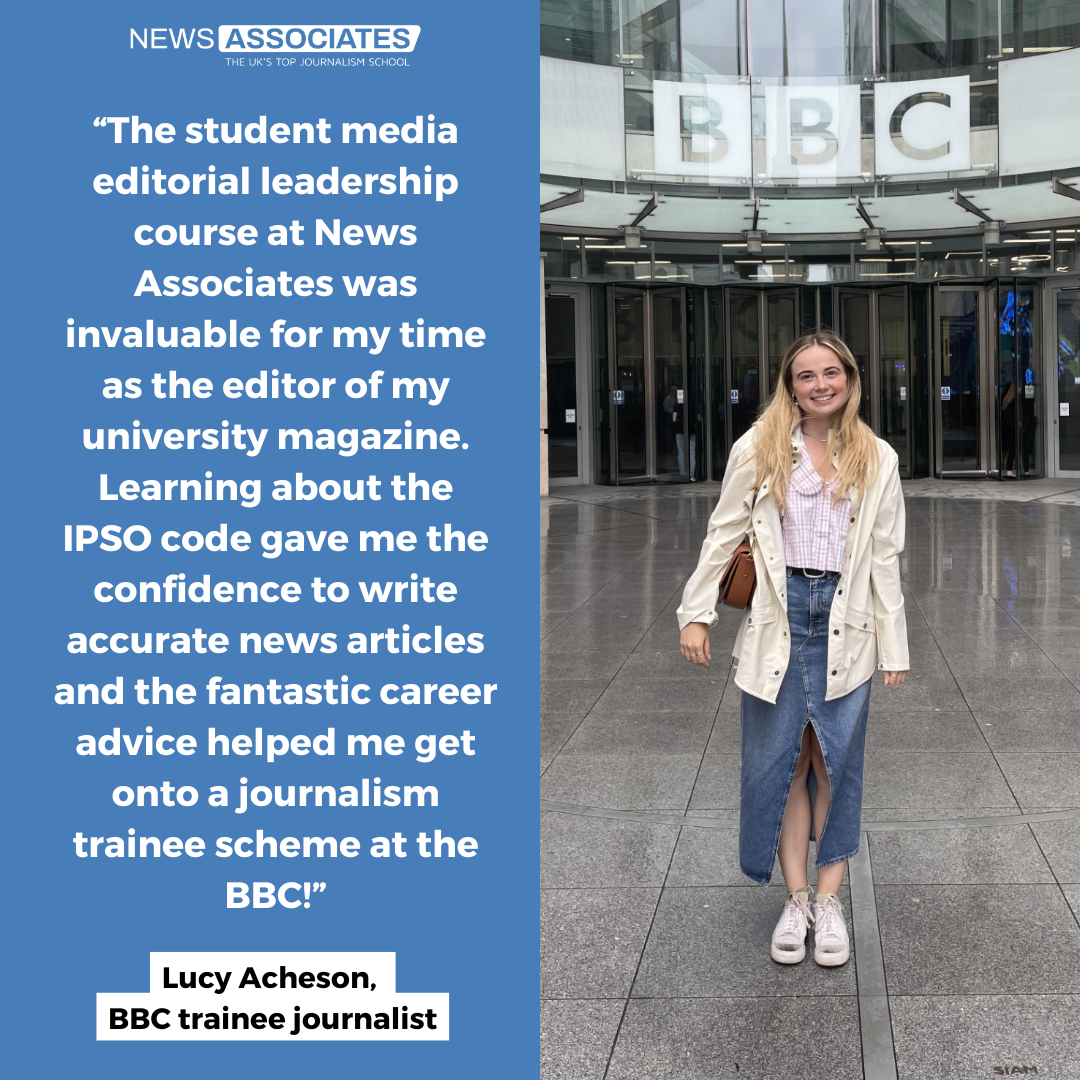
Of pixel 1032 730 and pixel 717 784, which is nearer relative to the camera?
pixel 717 784

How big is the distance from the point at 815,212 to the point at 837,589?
18.0 metres

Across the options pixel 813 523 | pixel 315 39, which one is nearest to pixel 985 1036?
pixel 813 523

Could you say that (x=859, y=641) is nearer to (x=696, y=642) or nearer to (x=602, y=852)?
(x=696, y=642)

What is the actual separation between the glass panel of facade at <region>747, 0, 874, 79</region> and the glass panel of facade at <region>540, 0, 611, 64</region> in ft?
8.59

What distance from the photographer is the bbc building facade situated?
19453 mm

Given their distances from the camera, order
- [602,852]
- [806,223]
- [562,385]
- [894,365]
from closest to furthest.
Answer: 1. [602,852]
2. [806,223]
3. [562,385]
4. [894,365]

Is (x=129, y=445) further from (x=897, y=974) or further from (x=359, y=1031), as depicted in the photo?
(x=897, y=974)

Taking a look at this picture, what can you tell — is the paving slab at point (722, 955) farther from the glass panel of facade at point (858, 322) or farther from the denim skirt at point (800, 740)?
the glass panel of facade at point (858, 322)

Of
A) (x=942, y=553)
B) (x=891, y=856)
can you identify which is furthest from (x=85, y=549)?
(x=942, y=553)

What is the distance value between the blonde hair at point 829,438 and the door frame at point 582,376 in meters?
18.9

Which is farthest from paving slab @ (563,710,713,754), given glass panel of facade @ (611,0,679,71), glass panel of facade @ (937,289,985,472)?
glass panel of facade @ (937,289,985,472)

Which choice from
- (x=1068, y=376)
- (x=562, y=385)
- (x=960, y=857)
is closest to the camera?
(x=960, y=857)

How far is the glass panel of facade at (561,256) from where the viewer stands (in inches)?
889

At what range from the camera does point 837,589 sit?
388cm
